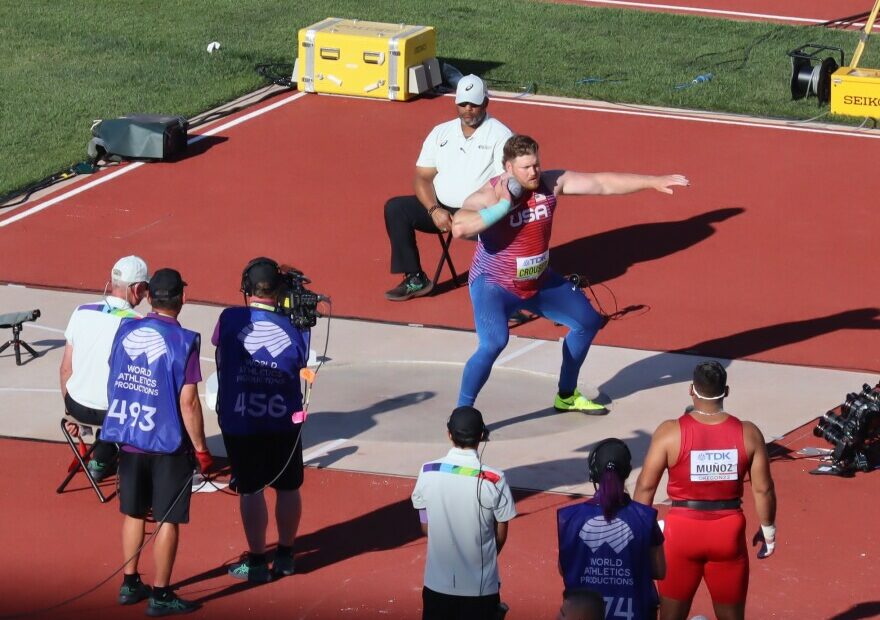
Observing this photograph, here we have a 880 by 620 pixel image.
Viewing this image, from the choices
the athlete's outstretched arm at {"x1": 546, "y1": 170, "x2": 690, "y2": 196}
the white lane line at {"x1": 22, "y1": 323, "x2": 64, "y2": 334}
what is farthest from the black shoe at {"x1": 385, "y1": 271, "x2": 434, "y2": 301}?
the athlete's outstretched arm at {"x1": 546, "y1": 170, "x2": 690, "y2": 196}

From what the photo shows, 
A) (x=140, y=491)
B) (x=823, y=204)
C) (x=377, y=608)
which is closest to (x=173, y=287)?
(x=140, y=491)

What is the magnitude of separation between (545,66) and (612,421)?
470 inches

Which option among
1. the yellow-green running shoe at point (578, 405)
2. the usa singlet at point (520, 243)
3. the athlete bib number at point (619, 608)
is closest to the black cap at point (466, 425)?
the athlete bib number at point (619, 608)

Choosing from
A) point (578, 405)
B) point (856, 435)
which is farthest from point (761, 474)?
point (578, 405)

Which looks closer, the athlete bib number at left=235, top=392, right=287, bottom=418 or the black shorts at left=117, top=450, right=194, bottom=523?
the black shorts at left=117, top=450, right=194, bottom=523

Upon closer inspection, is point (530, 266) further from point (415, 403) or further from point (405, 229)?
point (405, 229)

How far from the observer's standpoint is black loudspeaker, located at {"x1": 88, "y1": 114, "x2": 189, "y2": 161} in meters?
17.7

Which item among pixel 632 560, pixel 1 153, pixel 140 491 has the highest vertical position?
pixel 632 560

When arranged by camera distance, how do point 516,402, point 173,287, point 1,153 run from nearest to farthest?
point 173,287 < point 516,402 < point 1,153

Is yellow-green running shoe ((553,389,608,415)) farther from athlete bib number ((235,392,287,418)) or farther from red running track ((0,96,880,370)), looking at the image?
athlete bib number ((235,392,287,418))

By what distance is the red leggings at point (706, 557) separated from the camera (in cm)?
733

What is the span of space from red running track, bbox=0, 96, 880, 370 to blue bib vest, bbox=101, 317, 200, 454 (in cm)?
546

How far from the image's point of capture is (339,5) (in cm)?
2531

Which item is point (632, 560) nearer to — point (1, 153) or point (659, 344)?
point (659, 344)
